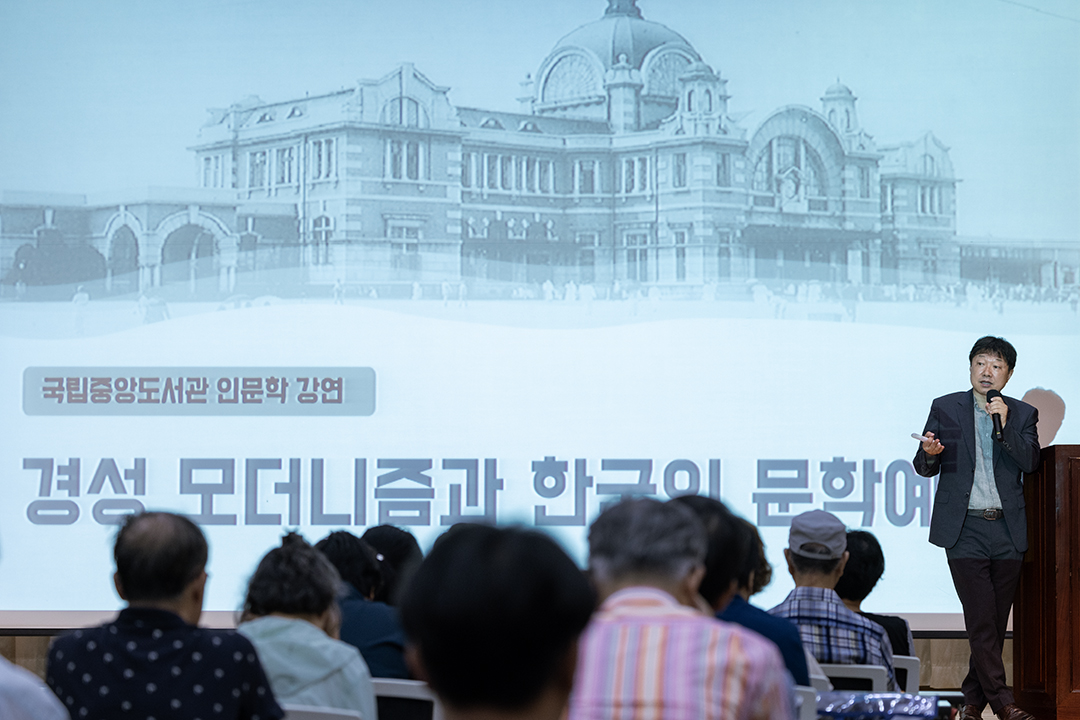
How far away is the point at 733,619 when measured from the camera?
2.22 meters

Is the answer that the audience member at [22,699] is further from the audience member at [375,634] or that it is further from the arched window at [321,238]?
the arched window at [321,238]

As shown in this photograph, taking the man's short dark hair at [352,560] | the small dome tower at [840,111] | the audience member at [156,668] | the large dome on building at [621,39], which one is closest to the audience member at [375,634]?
the man's short dark hair at [352,560]

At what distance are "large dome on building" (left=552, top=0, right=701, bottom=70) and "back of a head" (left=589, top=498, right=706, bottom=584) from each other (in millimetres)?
4112

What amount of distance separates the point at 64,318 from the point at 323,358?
1.12 metres

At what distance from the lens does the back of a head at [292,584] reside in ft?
7.41

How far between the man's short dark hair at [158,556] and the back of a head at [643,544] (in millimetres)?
800

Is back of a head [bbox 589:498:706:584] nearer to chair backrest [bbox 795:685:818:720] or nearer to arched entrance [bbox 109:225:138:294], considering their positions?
chair backrest [bbox 795:685:818:720]

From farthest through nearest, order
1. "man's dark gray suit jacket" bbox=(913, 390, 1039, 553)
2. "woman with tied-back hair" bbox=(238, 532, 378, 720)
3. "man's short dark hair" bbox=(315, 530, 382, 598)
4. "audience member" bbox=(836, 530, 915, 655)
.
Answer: "man's dark gray suit jacket" bbox=(913, 390, 1039, 553), "audience member" bbox=(836, 530, 915, 655), "man's short dark hair" bbox=(315, 530, 382, 598), "woman with tied-back hair" bbox=(238, 532, 378, 720)

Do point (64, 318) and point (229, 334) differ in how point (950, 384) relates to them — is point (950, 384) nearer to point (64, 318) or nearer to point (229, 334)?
point (229, 334)

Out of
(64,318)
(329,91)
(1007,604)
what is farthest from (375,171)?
(1007,604)

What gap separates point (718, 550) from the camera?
6.43ft

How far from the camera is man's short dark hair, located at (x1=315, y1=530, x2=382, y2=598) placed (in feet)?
9.48

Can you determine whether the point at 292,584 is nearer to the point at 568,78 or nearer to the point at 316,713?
the point at 316,713

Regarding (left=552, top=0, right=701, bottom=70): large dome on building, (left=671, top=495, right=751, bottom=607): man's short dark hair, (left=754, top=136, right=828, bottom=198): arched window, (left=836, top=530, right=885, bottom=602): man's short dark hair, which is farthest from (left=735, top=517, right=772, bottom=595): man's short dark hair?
(left=552, top=0, right=701, bottom=70): large dome on building
